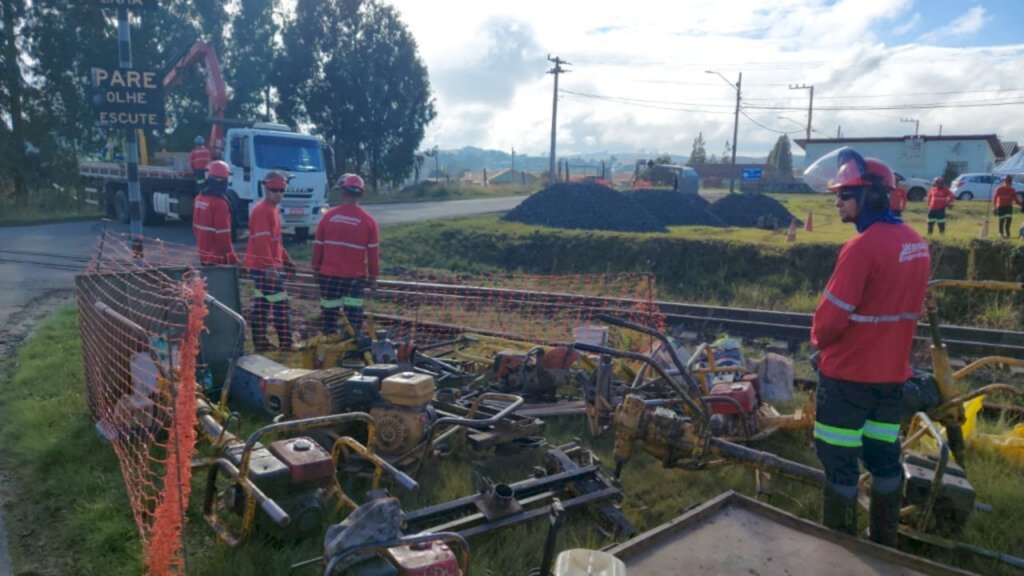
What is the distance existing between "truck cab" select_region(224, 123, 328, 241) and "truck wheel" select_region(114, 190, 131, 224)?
6492mm

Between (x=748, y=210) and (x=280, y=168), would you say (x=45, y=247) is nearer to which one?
(x=280, y=168)

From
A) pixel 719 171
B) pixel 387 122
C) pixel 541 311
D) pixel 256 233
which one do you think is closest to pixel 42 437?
pixel 256 233

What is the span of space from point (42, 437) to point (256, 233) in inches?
120

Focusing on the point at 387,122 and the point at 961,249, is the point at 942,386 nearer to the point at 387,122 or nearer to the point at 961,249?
the point at 961,249

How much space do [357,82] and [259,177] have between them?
980 inches

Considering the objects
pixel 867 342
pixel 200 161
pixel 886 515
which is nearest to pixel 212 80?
pixel 200 161

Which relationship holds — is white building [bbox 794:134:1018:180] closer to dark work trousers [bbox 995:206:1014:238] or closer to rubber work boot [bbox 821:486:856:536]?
dark work trousers [bbox 995:206:1014:238]

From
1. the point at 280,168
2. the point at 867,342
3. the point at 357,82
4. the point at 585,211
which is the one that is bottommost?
the point at 867,342

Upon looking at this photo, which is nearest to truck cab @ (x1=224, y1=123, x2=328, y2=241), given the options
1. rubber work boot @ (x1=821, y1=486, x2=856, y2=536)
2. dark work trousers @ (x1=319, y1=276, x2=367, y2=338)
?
dark work trousers @ (x1=319, y1=276, x2=367, y2=338)

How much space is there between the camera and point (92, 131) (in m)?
29.3

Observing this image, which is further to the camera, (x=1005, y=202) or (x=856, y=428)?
(x=1005, y=202)

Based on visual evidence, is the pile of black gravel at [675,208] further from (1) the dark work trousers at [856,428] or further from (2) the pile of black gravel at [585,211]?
(1) the dark work trousers at [856,428]

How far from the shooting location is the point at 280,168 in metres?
16.2

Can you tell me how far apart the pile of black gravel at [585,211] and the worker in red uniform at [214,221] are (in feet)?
39.1
